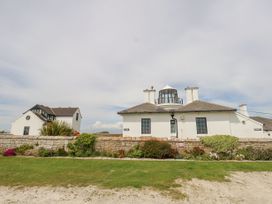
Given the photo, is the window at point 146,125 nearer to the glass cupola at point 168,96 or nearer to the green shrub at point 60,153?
the glass cupola at point 168,96

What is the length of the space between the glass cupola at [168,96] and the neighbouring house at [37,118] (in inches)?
839

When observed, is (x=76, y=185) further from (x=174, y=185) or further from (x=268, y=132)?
(x=268, y=132)

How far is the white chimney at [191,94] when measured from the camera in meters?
22.4

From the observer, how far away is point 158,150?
1224 cm

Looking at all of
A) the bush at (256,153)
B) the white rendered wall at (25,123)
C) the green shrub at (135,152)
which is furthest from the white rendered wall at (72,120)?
the bush at (256,153)

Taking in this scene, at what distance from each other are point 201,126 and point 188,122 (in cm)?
146

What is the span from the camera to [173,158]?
40.5 ft

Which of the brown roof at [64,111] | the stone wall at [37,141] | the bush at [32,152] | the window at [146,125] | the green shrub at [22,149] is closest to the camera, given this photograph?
the bush at [32,152]

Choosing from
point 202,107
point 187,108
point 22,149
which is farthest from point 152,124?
point 22,149

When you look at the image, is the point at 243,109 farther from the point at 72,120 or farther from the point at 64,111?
the point at 64,111

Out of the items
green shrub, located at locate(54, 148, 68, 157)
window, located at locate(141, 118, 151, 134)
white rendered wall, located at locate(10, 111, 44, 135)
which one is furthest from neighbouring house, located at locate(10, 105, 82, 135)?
green shrub, located at locate(54, 148, 68, 157)

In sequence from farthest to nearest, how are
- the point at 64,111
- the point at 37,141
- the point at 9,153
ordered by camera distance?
the point at 64,111 < the point at 37,141 < the point at 9,153

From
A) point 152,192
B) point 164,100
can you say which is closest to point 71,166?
point 152,192

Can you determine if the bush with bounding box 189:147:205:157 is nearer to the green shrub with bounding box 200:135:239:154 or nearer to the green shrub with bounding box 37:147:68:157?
the green shrub with bounding box 200:135:239:154
